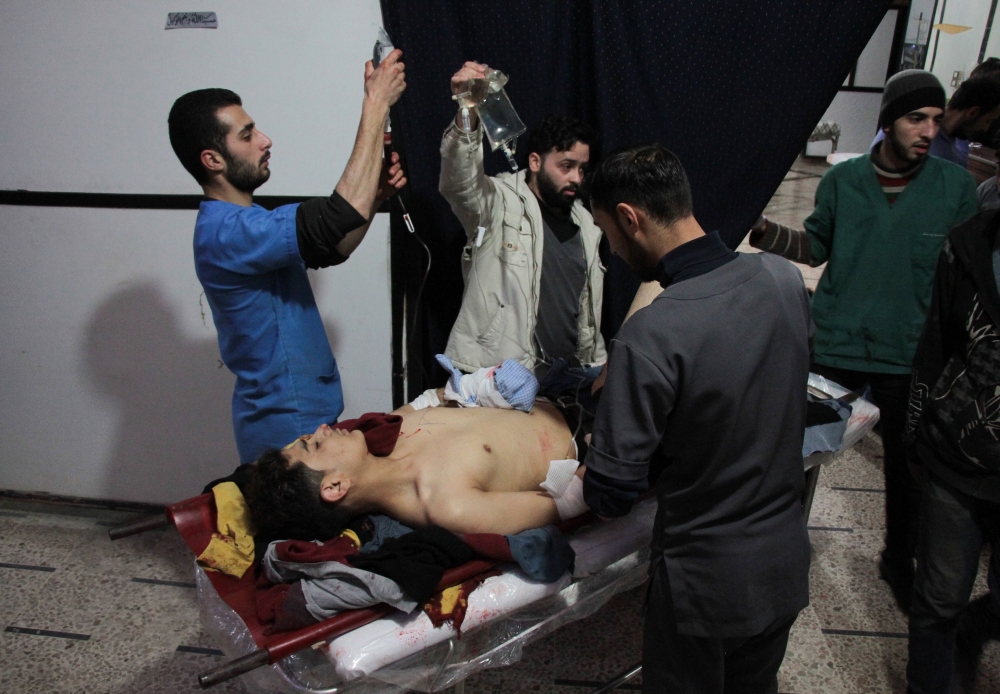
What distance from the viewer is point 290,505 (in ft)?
5.24

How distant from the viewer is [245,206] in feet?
5.94

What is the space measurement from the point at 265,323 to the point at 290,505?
49cm

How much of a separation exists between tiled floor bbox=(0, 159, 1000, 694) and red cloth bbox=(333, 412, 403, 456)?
77 centimetres

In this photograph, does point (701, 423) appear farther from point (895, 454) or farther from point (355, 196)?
point (895, 454)

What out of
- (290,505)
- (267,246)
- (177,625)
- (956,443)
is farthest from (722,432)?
(177,625)

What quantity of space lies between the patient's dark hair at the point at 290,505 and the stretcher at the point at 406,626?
0.42 ft

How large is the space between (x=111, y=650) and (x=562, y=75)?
2243 millimetres

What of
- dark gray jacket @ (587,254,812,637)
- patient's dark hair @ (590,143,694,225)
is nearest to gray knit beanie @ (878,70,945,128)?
dark gray jacket @ (587,254,812,637)

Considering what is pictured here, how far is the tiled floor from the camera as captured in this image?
203 centimetres

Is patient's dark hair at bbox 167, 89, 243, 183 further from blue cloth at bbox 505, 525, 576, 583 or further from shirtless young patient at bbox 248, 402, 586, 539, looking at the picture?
blue cloth at bbox 505, 525, 576, 583

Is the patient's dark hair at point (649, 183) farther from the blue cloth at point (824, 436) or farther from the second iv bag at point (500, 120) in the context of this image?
the blue cloth at point (824, 436)

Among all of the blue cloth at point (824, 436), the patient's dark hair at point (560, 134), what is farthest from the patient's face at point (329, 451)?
the blue cloth at point (824, 436)

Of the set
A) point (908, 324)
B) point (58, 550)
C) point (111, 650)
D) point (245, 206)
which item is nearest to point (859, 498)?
point (908, 324)

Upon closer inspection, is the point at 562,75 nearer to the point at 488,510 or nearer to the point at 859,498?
the point at 488,510
